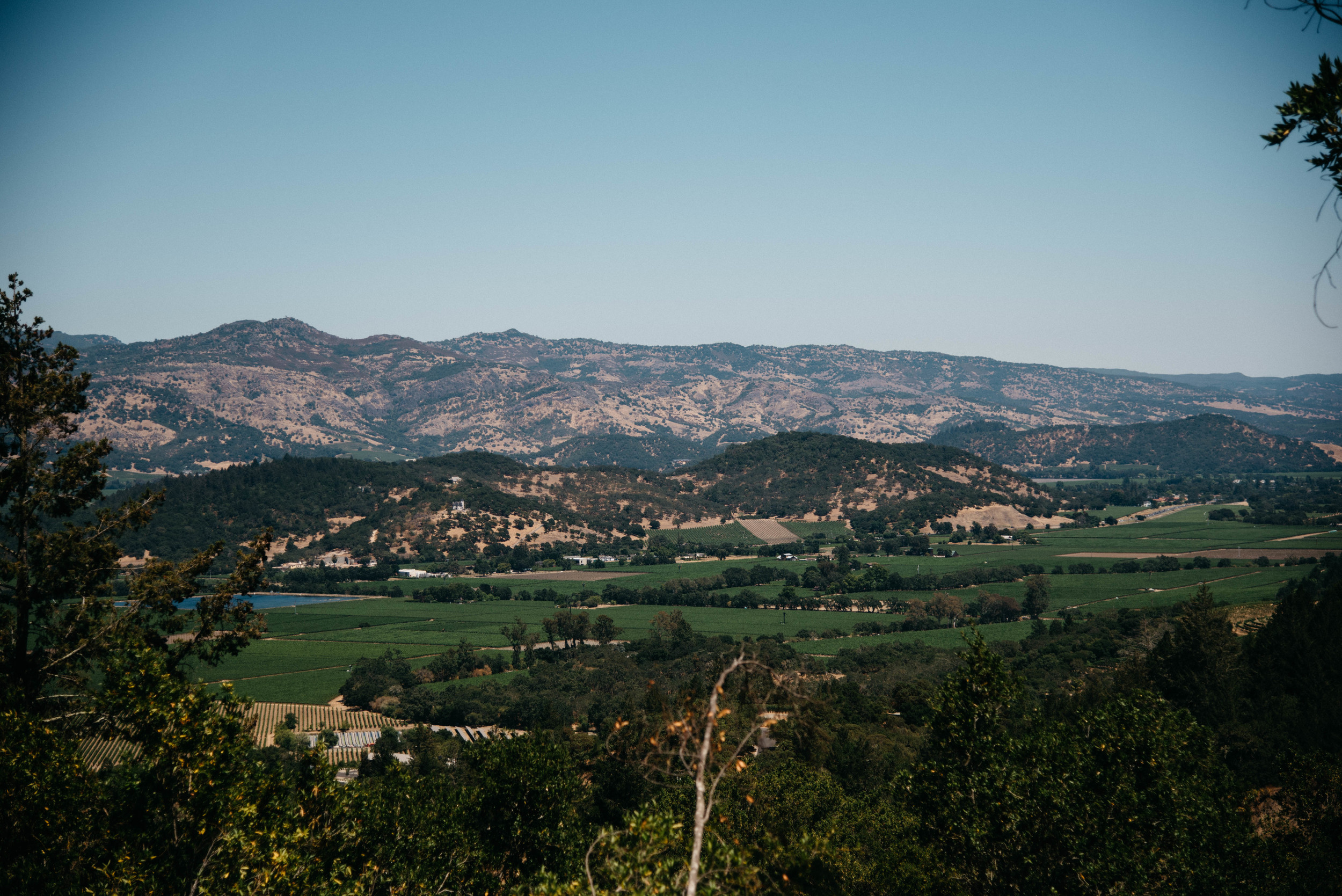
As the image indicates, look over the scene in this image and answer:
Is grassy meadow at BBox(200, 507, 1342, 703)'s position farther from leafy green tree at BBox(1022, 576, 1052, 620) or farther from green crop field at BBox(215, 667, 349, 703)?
leafy green tree at BBox(1022, 576, 1052, 620)

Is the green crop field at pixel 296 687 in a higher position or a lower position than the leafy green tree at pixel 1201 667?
lower

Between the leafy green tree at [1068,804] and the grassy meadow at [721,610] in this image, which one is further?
the grassy meadow at [721,610]

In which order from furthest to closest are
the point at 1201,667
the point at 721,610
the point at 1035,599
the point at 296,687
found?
1. the point at 721,610
2. the point at 1035,599
3. the point at 296,687
4. the point at 1201,667

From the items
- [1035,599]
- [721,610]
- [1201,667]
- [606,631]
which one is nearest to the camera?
[1201,667]

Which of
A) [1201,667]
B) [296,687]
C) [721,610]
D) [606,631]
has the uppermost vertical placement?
[1201,667]

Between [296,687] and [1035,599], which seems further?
[1035,599]

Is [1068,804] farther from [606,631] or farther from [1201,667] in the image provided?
[606,631]

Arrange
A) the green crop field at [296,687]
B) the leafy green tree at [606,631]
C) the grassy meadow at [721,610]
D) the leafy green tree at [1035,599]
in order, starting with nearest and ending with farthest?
the green crop field at [296,687]
the grassy meadow at [721,610]
the leafy green tree at [606,631]
the leafy green tree at [1035,599]

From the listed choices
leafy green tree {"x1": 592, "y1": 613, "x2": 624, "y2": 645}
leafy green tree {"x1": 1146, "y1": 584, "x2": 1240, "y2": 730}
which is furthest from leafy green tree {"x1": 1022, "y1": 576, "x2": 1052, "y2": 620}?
leafy green tree {"x1": 592, "y1": 613, "x2": 624, "y2": 645}

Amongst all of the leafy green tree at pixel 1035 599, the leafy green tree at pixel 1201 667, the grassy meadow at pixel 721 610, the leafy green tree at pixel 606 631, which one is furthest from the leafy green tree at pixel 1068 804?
the leafy green tree at pixel 1035 599

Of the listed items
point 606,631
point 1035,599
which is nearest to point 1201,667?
point 1035,599

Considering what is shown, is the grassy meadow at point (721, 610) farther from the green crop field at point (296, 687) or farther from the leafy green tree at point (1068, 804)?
the leafy green tree at point (1068, 804)

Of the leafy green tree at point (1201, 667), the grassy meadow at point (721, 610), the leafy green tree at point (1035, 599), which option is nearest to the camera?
the leafy green tree at point (1201, 667)

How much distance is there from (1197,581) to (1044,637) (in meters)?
46.7
